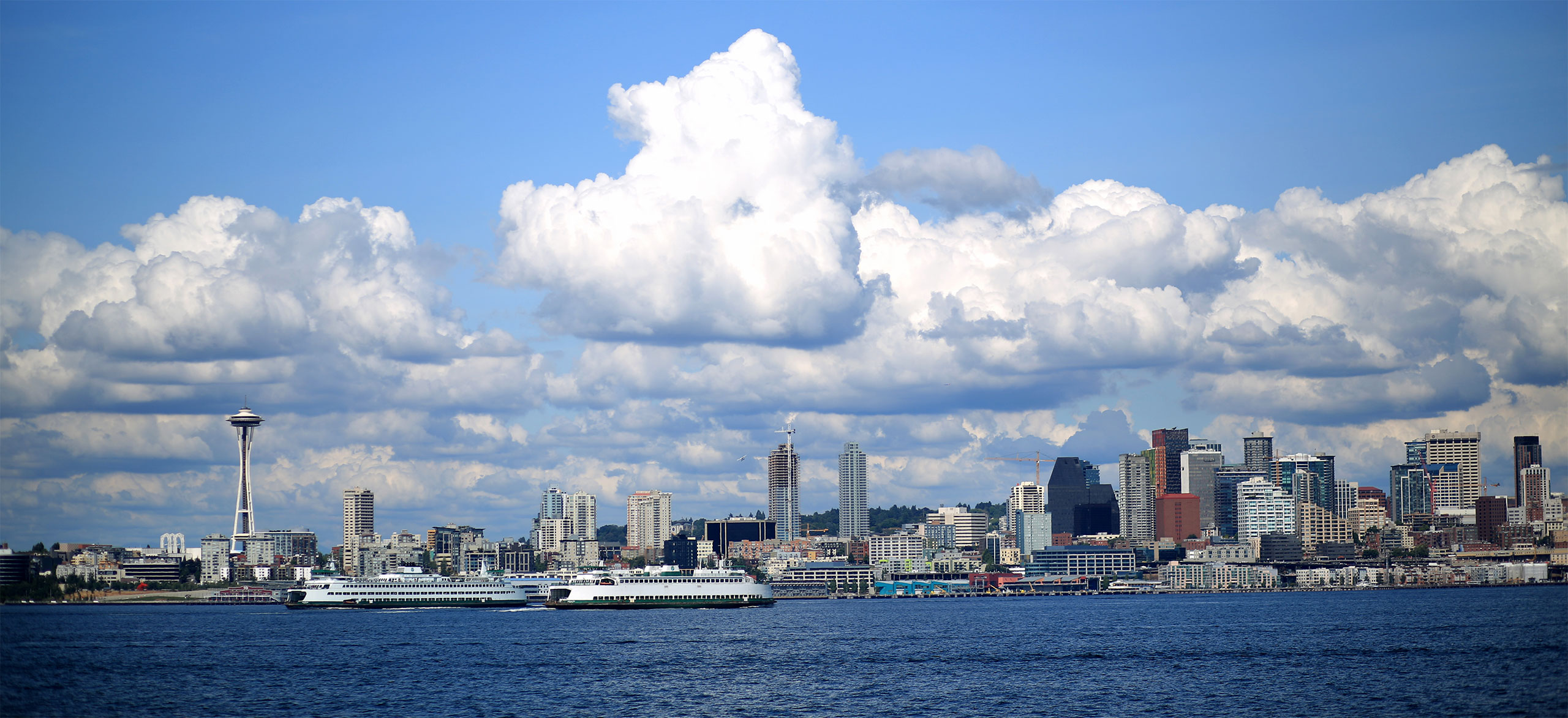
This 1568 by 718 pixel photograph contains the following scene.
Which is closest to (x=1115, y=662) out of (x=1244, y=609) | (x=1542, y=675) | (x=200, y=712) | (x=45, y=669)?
(x=1542, y=675)

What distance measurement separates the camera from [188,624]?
16600cm

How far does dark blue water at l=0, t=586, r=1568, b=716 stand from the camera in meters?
75.4

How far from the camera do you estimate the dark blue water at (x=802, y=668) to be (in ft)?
247

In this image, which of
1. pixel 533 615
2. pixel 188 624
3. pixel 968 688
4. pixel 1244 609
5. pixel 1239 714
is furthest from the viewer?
pixel 1244 609

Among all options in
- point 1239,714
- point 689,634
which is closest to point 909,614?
point 689,634

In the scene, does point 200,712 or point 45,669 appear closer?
point 200,712

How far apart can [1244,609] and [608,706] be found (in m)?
142

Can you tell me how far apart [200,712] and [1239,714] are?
52.6 meters

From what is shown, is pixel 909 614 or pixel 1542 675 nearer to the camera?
pixel 1542 675

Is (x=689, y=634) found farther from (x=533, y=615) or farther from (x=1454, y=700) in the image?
(x=1454, y=700)

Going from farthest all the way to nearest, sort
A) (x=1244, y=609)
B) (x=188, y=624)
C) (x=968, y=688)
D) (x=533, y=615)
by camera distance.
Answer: (x=1244, y=609) → (x=533, y=615) → (x=188, y=624) → (x=968, y=688)

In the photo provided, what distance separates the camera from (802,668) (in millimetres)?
94562

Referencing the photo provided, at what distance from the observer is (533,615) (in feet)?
593

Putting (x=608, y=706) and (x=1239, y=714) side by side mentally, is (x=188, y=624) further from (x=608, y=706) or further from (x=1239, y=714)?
(x=1239, y=714)
